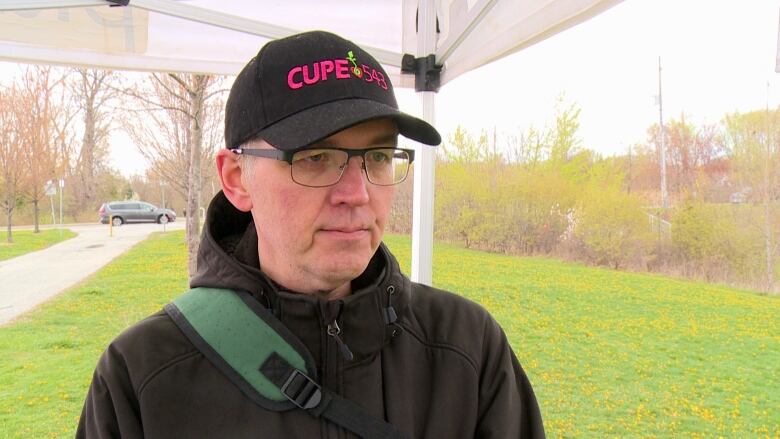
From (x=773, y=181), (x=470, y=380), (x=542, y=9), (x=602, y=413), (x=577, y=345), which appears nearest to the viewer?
(x=470, y=380)

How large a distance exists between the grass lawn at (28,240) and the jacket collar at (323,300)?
350 inches

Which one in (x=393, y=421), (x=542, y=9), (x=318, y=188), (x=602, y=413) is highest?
(x=542, y=9)

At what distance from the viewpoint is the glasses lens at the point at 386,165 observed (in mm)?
962

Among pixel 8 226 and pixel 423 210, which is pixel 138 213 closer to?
pixel 8 226

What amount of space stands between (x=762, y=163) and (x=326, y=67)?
19.6ft

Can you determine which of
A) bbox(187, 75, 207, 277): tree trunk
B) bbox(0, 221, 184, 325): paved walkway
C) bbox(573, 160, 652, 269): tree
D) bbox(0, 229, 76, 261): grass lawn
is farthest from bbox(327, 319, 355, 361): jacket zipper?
bbox(0, 229, 76, 261): grass lawn

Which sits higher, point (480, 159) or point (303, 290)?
point (480, 159)

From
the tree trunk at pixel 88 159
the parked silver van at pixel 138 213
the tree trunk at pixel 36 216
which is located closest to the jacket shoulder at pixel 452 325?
the tree trunk at pixel 88 159

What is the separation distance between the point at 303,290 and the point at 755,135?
6134 millimetres

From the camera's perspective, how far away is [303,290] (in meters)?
1.02

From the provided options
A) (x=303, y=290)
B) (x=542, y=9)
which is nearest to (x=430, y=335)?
(x=303, y=290)

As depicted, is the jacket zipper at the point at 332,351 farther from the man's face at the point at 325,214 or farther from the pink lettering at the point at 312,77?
the pink lettering at the point at 312,77

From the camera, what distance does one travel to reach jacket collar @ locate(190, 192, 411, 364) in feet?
3.23

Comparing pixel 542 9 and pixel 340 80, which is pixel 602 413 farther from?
pixel 340 80
